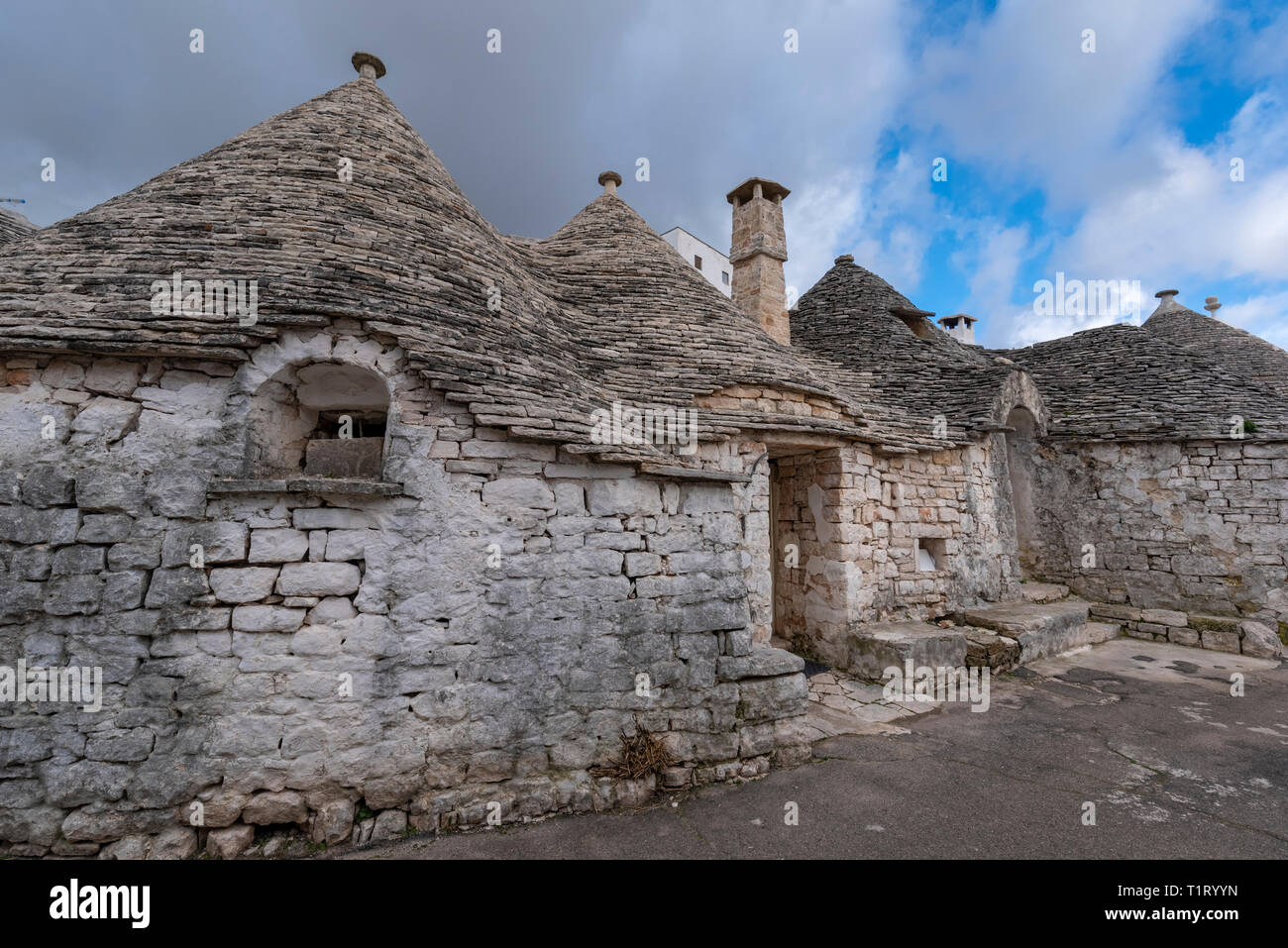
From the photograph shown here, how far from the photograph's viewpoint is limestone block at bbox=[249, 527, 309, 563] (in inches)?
119

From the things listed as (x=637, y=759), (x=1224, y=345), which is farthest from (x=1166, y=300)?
(x=637, y=759)

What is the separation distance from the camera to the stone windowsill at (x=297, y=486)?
9.81 feet

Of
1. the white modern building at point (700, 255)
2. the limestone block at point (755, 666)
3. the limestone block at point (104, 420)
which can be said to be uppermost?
the white modern building at point (700, 255)

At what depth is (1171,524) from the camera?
7988 mm

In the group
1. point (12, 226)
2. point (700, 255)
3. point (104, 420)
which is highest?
point (700, 255)

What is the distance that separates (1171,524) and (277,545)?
12272mm

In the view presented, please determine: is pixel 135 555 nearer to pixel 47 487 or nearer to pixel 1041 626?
pixel 47 487

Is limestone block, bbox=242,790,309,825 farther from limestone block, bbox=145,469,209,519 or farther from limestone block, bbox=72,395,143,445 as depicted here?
limestone block, bbox=72,395,143,445

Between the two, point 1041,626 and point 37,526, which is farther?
point 1041,626

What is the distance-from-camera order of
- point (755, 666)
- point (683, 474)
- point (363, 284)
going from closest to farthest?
point (363, 284), point (683, 474), point (755, 666)

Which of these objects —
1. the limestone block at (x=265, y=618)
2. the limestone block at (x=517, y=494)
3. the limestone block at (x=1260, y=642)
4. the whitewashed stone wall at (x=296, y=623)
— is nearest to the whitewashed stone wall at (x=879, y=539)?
the limestone block at (x=1260, y=642)

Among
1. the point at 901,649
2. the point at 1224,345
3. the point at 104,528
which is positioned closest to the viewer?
the point at 104,528

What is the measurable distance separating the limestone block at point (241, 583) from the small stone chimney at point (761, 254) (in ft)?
28.3

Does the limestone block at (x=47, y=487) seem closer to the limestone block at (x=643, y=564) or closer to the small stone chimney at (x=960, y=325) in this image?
the limestone block at (x=643, y=564)
